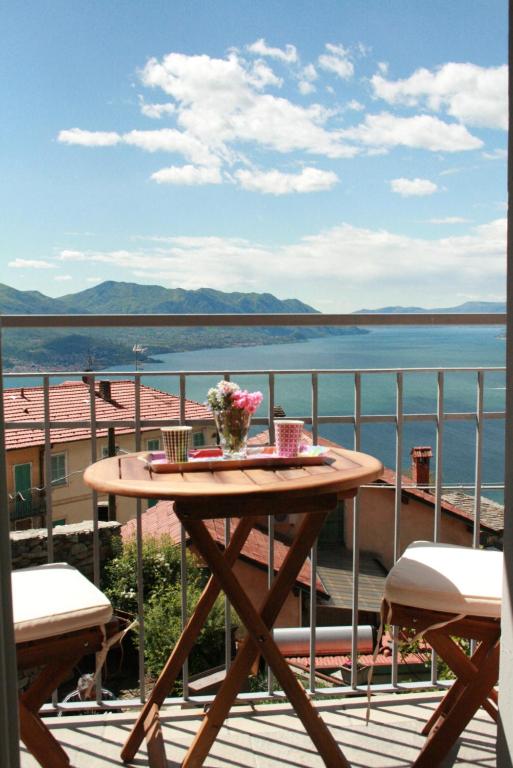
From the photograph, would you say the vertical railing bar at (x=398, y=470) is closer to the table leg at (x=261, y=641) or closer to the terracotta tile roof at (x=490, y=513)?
the terracotta tile roof at (x=490, y=513)

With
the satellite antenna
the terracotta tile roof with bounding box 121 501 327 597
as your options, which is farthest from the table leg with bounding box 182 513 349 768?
the terracotta tile roof with bounding box 121 501 327 597

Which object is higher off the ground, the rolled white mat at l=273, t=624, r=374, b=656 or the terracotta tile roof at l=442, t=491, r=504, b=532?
the terracotta tile roof at l=442, t=491, r=504, b=532

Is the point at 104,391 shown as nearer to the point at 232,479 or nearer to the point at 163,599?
the point at 232,479

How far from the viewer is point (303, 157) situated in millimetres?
55312

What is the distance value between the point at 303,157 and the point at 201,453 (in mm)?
56313

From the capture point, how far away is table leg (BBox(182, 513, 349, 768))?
5.78ft

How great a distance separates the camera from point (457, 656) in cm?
183

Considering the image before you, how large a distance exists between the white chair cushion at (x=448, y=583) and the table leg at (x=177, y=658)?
17.8 inches

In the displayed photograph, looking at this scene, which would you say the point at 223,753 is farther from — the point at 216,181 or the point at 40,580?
the point at 216,181

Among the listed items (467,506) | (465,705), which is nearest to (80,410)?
(465,705)

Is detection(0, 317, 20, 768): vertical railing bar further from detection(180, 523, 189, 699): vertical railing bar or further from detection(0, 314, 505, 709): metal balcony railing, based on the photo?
detection(180, 523, 189, 699): vertical railing bar

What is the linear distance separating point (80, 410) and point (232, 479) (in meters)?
1.40

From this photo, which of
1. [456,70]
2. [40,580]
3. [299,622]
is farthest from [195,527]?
[456,70]

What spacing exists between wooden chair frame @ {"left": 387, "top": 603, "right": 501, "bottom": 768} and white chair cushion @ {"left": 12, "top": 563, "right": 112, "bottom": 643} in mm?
768
